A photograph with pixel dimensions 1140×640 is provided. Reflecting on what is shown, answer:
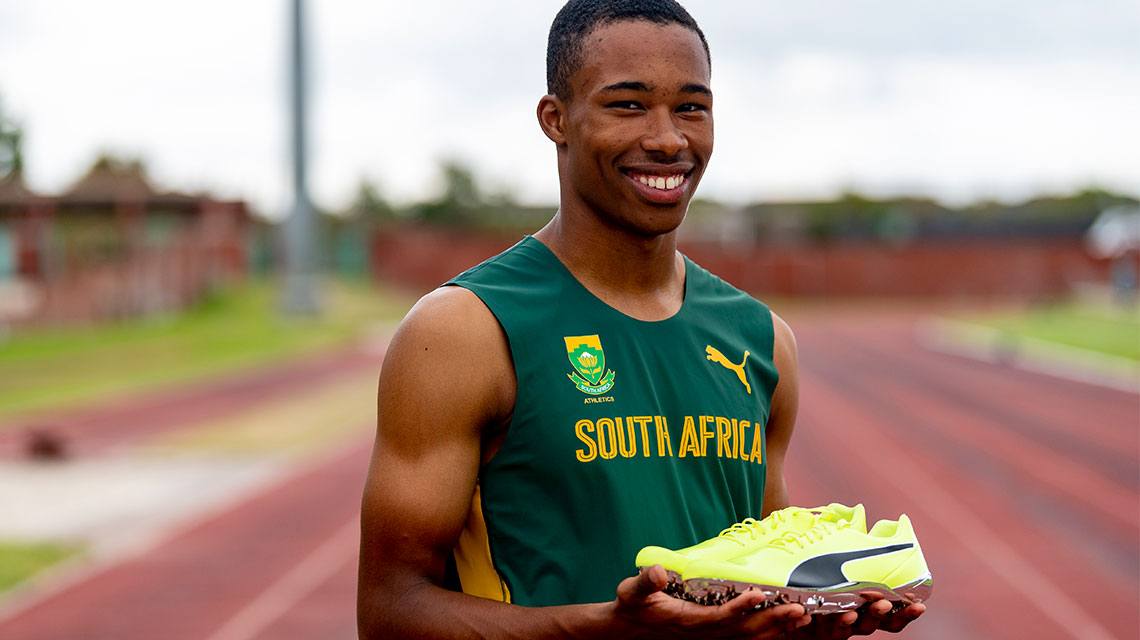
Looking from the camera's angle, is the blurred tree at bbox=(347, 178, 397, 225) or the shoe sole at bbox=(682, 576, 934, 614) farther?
the blurred tree at bbox=(347, 178, 397, 225)

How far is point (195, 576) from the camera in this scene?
9586 mm

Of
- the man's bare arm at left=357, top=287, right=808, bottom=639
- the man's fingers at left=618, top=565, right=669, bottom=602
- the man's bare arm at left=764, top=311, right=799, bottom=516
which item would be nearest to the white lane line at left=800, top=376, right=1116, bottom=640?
the man's bare arm at left=764, top=311, right=799, bottom=516

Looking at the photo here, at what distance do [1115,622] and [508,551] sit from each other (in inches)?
300

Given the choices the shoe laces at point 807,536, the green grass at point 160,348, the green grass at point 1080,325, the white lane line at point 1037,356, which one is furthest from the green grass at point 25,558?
the green grass at point 1080,325

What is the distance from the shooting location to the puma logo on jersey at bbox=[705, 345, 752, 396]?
2146mm

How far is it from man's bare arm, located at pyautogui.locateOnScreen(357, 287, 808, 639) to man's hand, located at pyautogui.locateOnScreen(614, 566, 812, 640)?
21 centimetres

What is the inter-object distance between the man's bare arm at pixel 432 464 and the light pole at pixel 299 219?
34103 mm

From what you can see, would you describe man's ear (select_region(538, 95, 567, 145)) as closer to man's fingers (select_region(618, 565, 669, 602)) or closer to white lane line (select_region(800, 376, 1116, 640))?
man's fingers (select_region(618, 565, 669, 602))

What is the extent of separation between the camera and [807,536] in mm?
1818

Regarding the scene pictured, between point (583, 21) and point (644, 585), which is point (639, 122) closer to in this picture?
point (583, 21)

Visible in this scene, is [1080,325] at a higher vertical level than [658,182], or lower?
lower

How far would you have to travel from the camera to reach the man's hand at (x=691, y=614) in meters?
1.64

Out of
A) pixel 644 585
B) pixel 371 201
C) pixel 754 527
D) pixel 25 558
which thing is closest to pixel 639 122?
pixel 754 527

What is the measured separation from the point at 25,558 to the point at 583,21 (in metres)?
9.35
